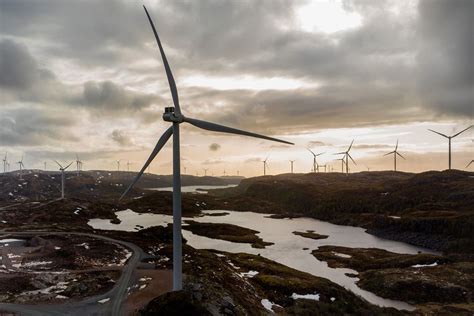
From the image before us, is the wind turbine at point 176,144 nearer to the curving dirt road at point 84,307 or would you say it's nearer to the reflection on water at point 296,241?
the curving dirt road at point 84,307

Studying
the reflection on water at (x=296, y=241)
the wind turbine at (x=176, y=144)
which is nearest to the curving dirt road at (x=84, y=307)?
the wind turbine at (x=176, y=144)

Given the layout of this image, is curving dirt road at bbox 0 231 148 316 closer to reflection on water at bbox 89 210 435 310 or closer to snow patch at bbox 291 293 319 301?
snow patch at bbox 291 293 319 301

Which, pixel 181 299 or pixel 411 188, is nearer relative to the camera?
pixel 181 299

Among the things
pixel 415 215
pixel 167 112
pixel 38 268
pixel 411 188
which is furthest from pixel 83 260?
pixel 411 188

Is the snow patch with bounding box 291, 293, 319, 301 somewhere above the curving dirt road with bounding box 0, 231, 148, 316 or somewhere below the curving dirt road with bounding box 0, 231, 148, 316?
below

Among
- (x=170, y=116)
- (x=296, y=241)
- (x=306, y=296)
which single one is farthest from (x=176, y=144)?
A: (x=296, y=241)

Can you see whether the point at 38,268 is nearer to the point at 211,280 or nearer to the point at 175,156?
the point at 211,280

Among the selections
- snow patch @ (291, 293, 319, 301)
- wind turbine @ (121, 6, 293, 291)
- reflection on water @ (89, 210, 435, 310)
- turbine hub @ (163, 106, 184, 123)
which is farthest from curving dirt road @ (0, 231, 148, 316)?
reflection on water @ (89, 210, 435, 310)

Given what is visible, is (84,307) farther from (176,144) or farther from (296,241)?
(296,241)

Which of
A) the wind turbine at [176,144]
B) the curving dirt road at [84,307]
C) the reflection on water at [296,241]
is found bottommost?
the reflection on water at [296,241]
